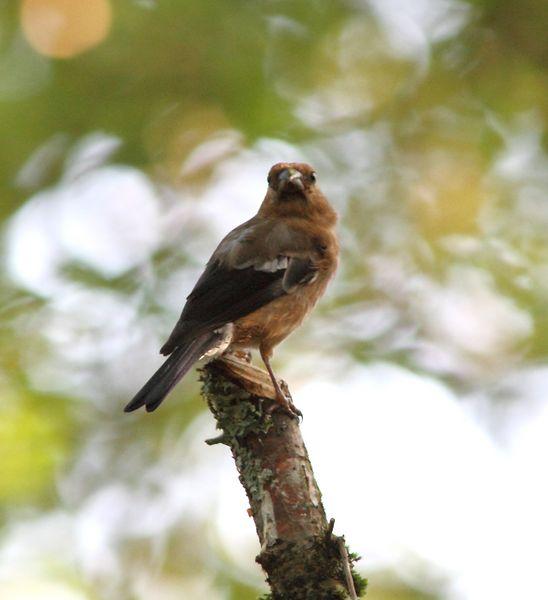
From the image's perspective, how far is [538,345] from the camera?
693cm

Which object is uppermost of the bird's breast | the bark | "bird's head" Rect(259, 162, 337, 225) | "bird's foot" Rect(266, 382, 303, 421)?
"bird's head" Rect(259, 162, 337, 225)

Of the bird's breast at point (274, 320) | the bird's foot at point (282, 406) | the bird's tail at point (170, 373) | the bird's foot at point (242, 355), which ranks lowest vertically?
the bird's foot at point (282, 406)

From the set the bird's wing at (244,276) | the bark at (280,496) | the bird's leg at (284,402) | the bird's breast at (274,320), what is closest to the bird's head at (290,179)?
the bird's wing at (244,276)

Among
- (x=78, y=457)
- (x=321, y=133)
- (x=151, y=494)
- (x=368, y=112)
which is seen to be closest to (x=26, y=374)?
(x=78, y=457)

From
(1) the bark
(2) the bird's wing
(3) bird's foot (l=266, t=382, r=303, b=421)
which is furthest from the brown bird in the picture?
(1) the bark

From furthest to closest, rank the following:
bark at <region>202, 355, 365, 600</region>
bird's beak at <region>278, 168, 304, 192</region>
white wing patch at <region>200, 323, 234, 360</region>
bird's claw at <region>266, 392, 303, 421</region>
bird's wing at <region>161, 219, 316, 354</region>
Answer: bird's beak at <region>278, 168, 304, 192</region> < bird's wing at <region>161, 219, 316, 354</region> < white wing patch at <region>200, 323, 234, 360</region> < bird's claw at <region>266, 392, 303, 421</region> < bark at <region>202, 355, 365, 600</region>

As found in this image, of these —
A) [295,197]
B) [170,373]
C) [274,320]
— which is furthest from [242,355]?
[295,197]

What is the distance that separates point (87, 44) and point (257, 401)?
287cm

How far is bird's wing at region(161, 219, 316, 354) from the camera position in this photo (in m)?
4.87

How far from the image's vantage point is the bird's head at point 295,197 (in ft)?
19.6

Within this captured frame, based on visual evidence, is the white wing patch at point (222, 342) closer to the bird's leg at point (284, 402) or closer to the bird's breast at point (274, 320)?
the bird's breast at point (274, 320)

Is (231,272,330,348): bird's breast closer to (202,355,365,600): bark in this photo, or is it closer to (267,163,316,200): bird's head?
(267,163,316,200): bird's head

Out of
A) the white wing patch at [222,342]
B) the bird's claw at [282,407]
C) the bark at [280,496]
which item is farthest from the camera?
the white wing patch at [222,342]

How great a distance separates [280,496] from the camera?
3.44 meters
